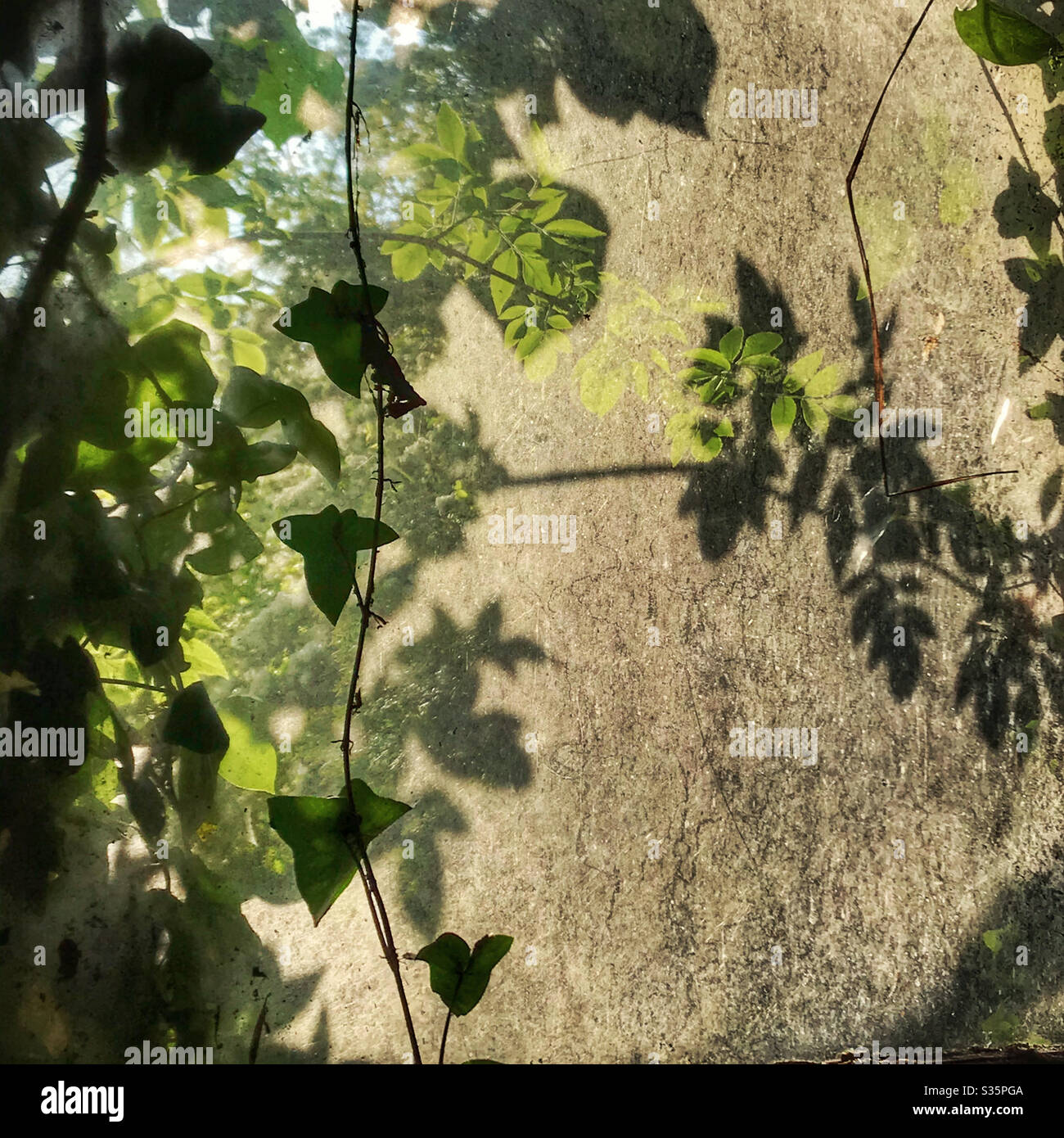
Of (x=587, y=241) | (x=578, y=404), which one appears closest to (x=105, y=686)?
(x=578, y=404)

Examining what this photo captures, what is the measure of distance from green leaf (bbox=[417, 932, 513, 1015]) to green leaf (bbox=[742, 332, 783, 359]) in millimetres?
1165

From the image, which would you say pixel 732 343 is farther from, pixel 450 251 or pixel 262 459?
pixel 262 459

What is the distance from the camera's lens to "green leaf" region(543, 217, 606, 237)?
142cm

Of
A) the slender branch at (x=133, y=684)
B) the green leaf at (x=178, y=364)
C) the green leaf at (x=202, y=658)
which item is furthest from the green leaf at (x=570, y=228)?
the slender branch at (x=133, y=684)

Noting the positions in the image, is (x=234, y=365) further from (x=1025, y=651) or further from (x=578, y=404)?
(x=1025, y=651)

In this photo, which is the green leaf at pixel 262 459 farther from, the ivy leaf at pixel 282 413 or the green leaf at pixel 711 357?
the green leaf at pixel 711 357

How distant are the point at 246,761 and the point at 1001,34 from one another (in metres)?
1.73

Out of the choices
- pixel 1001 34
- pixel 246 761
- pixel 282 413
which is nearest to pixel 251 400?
pixel 282 413

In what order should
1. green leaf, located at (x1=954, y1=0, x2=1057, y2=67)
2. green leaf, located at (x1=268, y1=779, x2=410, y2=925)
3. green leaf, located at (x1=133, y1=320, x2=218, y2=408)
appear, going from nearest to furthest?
1. green leaf, located at (x1=268, y1=779, x2=410, y2=925)
2. green leaf, located at (x1=954, y1=0, x2=1057, y2=67)
3. green leaf, located at (x1=133, y1=320, x2=218, y2=408)

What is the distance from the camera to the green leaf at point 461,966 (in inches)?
42.3

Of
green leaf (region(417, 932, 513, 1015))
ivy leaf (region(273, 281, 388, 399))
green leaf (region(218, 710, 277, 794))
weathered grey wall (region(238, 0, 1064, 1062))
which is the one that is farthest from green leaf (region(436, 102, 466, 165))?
green leaf (region(417, 932, 513, 1015))

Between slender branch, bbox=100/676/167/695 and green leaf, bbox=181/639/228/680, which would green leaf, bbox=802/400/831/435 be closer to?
green leaf, bbox=181/639/228/680
